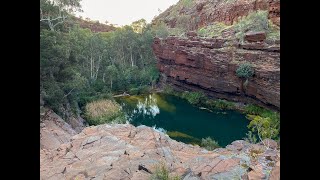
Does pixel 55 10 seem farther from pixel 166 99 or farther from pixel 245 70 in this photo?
pixel 245 70

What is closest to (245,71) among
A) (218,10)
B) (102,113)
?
(102,113)

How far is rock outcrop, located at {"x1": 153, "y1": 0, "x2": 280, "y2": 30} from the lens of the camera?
25.4 m

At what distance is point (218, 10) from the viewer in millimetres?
30422

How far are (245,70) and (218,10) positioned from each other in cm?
1269

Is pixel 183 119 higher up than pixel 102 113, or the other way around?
pixel 102 113

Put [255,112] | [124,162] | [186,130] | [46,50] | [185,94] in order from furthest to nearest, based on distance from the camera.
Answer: [185,94] → [255,112] → [186,130] → [46,50] → [124,162]

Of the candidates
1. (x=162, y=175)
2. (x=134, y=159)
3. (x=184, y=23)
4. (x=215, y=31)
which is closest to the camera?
(x=162, y=175)

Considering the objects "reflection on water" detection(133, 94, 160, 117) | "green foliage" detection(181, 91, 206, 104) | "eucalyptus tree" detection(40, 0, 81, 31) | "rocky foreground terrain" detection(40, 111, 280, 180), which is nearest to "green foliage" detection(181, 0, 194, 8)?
"green foliage" detection(181, 91, 206, 104)

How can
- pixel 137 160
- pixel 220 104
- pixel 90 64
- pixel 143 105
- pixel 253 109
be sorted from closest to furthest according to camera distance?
1. pixel 137 160
2. pixel 253 109
3. pixel 220 104
4. pixel 143 105
5. pixel 90 64

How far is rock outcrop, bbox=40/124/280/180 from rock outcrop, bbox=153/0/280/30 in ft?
50.3
